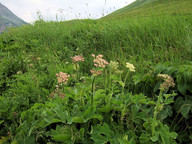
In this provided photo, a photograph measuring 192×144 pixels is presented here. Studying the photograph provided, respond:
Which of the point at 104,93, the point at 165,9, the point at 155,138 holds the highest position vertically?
the point at 165,9

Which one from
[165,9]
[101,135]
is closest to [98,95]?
[101,135]

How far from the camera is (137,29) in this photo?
4.04 m

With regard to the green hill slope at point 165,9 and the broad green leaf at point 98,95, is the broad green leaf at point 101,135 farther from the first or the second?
the green hill slope at point 165,9

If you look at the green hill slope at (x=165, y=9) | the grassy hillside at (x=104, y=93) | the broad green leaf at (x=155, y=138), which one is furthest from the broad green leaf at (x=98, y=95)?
the green hill slope at (x=165, y=9)

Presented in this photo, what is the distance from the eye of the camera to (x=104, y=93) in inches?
66.6

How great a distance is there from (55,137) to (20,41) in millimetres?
4859

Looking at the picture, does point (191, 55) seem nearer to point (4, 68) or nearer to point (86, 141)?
point (86, 141)

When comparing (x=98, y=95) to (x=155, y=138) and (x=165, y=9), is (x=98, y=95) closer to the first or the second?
(x=155, y=138)

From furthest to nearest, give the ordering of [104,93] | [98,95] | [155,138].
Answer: [104,93]
[98,95]
[155,138]

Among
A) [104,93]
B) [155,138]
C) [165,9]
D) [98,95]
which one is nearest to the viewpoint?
[155,138]

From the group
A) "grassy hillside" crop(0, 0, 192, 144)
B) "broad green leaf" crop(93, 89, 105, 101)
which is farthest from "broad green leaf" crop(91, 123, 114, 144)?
"broad green leaf" crop(93, 89, 105, 101)

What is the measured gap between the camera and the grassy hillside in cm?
136

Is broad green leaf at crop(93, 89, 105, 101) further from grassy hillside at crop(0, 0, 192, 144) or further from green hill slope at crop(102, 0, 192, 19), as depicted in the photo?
green hill slope at crop(102, 0, 192, 19)

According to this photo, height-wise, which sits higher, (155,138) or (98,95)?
(98,95)
